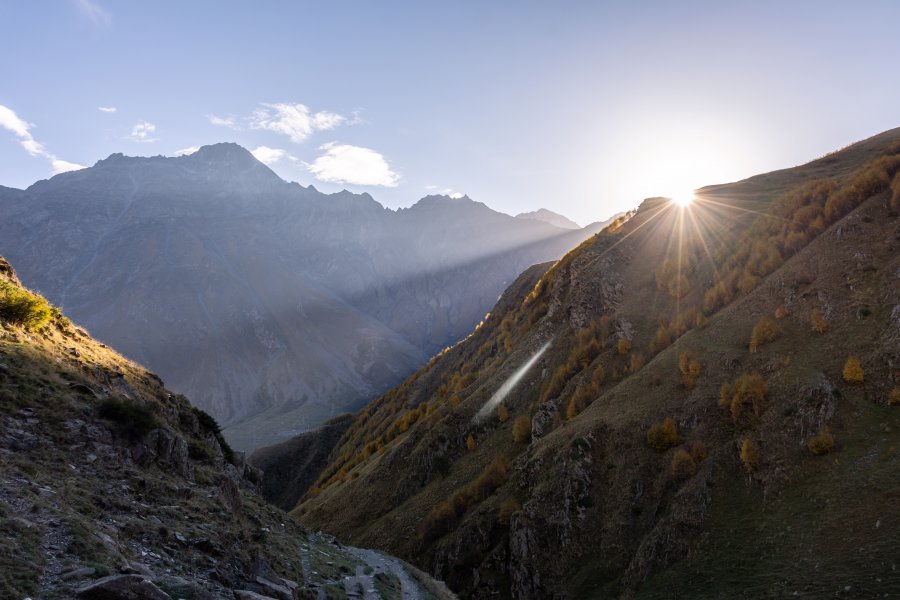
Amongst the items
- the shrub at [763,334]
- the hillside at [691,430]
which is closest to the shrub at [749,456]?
the hillside at [691,430]

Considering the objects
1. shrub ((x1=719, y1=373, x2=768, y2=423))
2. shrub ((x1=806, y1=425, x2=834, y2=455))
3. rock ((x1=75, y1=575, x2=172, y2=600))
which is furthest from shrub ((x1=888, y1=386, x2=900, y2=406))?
rock ((x1=75, y1=575, x2=172, y2=600))

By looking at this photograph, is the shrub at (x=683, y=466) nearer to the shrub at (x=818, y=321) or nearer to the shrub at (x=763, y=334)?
the shrub at (x=763, y=334)

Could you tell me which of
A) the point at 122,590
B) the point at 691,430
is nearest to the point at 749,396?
the point at 691,430

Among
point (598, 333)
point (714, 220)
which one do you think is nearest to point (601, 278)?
point (598, 333)

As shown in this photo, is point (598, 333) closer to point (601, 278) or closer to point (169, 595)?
point (601, 278)

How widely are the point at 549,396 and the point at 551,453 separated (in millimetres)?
12084

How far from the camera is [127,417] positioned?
72.3ft

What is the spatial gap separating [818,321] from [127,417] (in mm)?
44171

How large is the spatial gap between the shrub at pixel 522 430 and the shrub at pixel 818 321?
87.8 feet

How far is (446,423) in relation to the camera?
204 feet

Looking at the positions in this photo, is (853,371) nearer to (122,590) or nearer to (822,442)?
(822,442)

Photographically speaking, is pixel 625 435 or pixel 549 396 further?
pixel 549 396

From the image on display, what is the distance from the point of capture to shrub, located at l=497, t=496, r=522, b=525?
40.9 meters

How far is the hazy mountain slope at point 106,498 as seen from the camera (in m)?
12.1
